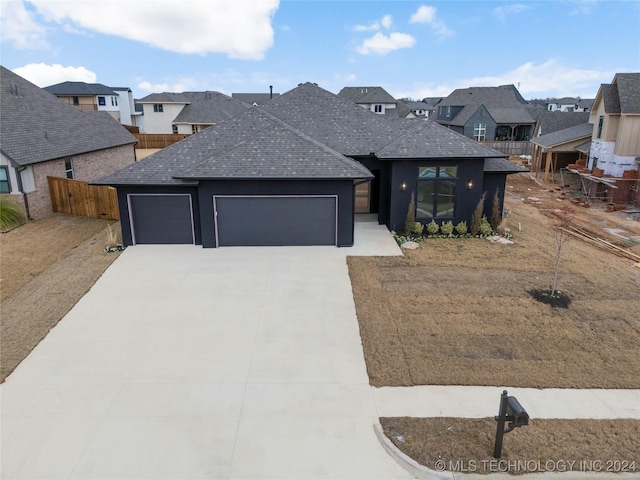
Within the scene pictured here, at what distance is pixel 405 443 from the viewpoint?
6.50m

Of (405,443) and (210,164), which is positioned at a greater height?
(210,164)

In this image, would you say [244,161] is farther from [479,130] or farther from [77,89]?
[77,89]

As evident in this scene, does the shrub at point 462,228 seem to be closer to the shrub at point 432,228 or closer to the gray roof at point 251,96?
the shrub at point 432,228

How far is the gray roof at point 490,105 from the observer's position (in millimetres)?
52781

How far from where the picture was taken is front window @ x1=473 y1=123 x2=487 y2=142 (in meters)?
52.0

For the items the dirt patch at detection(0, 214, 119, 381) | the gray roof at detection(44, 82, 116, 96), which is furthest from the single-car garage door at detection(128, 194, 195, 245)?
the gray roof at detection(44, 82, 116, 96)

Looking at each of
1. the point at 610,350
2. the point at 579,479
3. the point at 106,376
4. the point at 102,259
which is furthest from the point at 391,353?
the point at 102,259

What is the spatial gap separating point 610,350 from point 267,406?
284 inches

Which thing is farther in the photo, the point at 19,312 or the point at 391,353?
the point at 19,312

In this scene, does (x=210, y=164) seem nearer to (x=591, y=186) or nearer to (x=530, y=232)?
(x=530, y=232)

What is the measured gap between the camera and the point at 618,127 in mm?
26078

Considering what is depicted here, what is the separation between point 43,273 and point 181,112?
1600 inches

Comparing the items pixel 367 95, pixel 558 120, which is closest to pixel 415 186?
pixel 558 120

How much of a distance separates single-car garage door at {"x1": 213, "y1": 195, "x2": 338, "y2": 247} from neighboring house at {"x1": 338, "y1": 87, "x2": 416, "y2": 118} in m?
47.0
